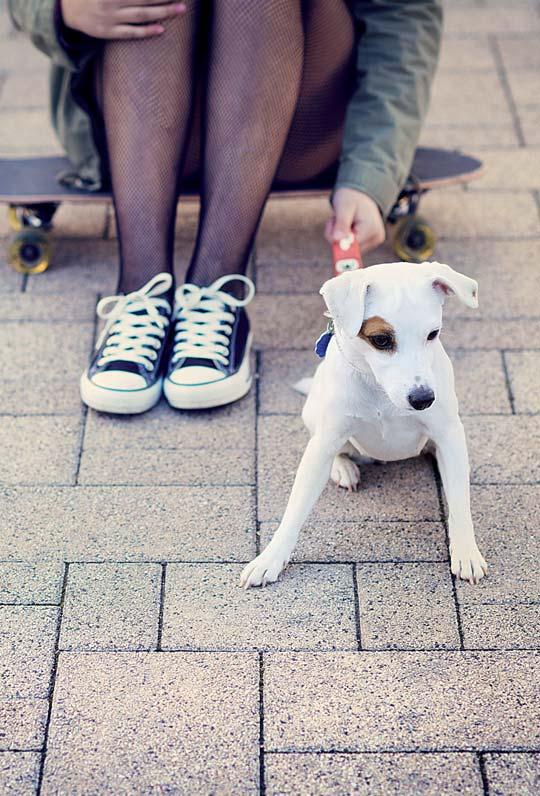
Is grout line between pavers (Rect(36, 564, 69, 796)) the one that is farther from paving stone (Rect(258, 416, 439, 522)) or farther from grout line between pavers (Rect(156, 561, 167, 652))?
paving stone (Rect(258, 416, 439, 522))

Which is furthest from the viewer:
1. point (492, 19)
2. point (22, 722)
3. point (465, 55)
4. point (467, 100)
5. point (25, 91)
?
point (492, 19)

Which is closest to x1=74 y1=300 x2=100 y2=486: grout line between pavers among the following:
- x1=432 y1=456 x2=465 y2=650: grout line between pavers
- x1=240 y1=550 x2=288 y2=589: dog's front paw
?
x1=240 y1=550 x2=288 y2=589: dog's front paw

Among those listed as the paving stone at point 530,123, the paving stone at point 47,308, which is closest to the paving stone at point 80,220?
the paving stone at point 47,308

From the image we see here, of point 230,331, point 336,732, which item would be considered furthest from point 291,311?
point 336,732

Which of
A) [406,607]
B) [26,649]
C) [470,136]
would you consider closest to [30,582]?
[26,649]

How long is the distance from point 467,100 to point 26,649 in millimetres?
2638

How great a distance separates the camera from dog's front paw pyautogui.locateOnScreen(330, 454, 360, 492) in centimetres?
212

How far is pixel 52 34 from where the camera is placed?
7.76 feet

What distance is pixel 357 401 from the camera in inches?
71.3

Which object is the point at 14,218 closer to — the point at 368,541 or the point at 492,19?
the point at 368,541

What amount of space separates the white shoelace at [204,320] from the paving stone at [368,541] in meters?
0.48

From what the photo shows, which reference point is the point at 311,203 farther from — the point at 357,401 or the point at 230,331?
the point at 357,401

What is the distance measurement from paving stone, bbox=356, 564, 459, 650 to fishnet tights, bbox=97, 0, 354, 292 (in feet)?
2.92

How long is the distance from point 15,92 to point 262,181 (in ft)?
5.69
